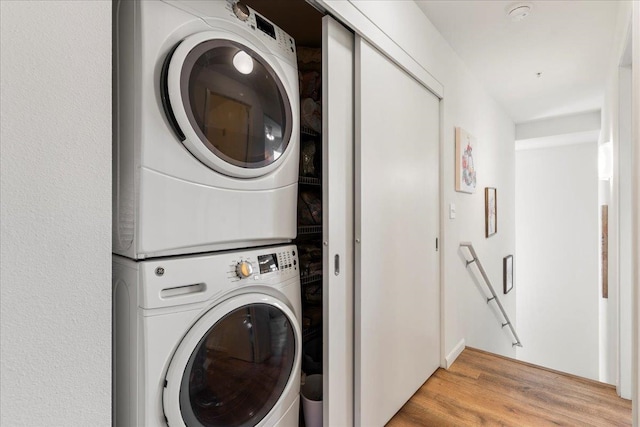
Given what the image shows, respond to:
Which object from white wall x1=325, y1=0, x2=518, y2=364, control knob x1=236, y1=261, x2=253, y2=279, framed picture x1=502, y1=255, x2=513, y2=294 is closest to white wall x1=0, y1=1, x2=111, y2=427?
control knob x1=236, y1=261, x2=253, y2=279

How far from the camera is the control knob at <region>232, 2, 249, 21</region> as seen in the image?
3.49ft

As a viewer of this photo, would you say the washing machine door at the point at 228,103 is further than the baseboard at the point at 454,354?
No

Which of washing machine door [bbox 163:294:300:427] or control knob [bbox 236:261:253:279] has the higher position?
control knob [bbox 236:261:253:279]

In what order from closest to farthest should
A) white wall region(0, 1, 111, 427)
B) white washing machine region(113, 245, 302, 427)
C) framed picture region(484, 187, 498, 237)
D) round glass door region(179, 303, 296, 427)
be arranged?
white wall region(0, 1, 111, 427) < white washing machine region(113, 245, 302, 427) < round glass door region(179, 303, 296, 427) < framed picture region(484, 187, 498, 237)

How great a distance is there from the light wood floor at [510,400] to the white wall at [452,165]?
0.31 metres

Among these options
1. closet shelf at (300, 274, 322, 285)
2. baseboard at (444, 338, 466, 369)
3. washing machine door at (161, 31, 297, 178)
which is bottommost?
baseboard at (444, 338, 466, 369)

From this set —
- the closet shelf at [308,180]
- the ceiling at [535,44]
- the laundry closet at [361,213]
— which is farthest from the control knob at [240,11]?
the ceiling at [535,44]

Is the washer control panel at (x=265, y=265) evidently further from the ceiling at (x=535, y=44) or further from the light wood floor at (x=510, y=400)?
the ceiling at (x=535, y=44)

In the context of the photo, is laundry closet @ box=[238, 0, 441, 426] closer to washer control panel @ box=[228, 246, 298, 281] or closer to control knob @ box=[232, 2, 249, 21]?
washer control panel @ box=[228, 246, 298, 281]

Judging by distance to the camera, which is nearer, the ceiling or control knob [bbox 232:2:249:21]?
control knob [bbox 232:2:249:21]

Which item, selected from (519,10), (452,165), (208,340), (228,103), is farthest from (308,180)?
(519,10)

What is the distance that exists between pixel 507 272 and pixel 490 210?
1.28m

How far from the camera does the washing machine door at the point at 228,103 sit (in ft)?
2.88

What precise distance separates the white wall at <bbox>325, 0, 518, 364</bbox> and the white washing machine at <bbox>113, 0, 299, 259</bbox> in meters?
0.53
